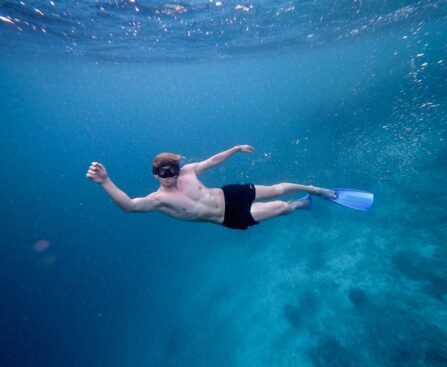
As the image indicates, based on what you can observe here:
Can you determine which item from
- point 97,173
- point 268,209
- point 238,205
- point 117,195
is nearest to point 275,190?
point 268,209

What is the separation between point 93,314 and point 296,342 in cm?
1256

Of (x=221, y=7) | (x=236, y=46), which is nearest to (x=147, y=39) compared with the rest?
(x=221, y=7)

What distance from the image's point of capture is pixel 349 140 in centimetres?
2227

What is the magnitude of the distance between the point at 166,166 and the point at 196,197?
2.80 feet

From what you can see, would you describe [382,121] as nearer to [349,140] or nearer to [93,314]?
[349,140]

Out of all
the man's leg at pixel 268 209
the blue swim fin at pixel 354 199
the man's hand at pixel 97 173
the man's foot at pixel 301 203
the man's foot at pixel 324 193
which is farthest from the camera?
the blue swim fin at pixel 354 199

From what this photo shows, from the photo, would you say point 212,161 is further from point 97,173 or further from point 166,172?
point 97,173

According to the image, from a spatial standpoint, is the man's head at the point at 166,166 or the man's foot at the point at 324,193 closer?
the man's head at the point at 166,166

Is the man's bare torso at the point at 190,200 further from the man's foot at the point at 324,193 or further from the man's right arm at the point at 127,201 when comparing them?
the man's foot at the point at 324,193

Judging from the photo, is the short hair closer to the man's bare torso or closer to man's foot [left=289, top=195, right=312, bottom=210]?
the man's bare torso

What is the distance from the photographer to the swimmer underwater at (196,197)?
12.0 ft

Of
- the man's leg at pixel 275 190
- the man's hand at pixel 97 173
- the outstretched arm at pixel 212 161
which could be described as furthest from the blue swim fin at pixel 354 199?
the man's hand at pixel 97 173

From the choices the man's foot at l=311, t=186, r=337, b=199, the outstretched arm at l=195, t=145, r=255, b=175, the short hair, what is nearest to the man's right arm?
the short hair

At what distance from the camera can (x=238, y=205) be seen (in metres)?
5.06
